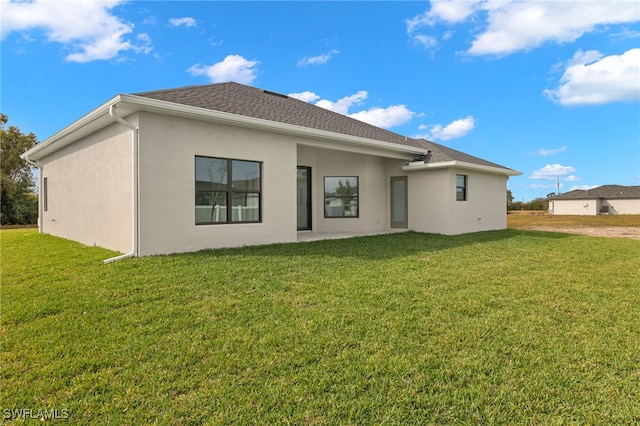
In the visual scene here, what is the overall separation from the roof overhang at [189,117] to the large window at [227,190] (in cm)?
99

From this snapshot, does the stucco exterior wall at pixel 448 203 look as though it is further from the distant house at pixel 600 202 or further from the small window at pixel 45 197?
the distant house at pixel 600 202

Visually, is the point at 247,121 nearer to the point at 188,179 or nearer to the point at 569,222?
the point at 188,179

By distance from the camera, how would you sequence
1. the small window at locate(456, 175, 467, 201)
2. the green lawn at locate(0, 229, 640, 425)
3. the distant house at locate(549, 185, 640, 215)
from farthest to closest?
1. the distant house at locate(549, 185, 640, 215)
2. the small window at locate(456, 175, 467, 201)
3. the green lawn at locate(0, 229, 640, 425)

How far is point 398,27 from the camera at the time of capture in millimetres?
11773

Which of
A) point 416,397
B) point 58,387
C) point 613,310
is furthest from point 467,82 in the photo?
point 58,387

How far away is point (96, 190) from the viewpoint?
878 cm

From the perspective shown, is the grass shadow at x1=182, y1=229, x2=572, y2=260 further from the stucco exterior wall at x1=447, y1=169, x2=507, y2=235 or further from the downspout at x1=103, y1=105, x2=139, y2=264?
the stucco exterior wall at x1=447, y1=169, x2=507, y2=235

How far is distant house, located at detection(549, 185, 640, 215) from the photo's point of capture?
146 feet

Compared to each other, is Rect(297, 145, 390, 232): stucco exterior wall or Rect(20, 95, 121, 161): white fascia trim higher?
Rect(20, 95, 121, 161): white fascia trim

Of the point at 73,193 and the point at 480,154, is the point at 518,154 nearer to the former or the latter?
the point at 480,154

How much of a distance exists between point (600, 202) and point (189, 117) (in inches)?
2241

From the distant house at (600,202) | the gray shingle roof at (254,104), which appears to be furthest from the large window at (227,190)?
the distant house at (600,202)

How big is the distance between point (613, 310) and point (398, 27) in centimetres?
1099

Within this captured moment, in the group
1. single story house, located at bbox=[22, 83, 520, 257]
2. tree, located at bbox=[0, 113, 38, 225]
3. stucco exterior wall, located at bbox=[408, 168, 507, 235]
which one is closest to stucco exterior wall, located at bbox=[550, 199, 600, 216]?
stucco exterior wall, located at bbox=[408, 168, 507, 235]
